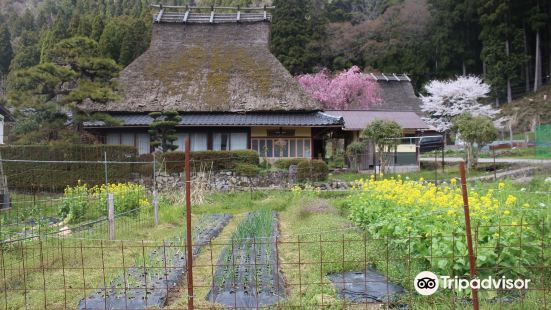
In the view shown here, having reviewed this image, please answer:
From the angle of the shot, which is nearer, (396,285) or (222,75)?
(396,285)

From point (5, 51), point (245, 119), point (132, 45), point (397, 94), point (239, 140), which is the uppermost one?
point (5, 51)

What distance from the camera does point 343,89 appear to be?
94.1ft

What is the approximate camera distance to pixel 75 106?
14219mm

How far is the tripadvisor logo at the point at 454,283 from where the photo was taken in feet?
12.7

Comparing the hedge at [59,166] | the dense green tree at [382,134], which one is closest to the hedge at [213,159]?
the hedge at [59,166]

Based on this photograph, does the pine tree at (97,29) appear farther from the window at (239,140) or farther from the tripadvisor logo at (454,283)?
the tripadvisor logo at (454,283)

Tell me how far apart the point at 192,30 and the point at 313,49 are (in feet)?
43.2

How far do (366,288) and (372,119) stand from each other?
17.0 meters

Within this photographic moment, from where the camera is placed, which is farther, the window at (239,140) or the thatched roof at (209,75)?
the thatched roof at (209,75)

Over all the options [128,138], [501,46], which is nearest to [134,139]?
[128,138]

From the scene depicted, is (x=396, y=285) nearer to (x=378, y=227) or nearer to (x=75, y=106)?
(x=378, y=227)

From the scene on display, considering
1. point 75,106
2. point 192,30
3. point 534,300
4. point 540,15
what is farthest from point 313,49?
point 534,300

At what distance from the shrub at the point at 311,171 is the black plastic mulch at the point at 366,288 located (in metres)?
9.69

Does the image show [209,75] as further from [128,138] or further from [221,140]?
[128,138]
